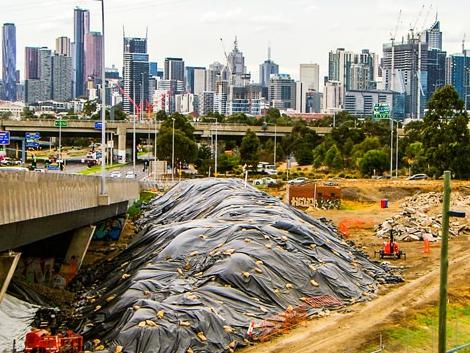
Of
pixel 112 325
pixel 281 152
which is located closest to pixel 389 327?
pixel 112 325

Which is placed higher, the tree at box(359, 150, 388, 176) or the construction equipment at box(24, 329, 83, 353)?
the tree at box(359, 150, 388, 176)

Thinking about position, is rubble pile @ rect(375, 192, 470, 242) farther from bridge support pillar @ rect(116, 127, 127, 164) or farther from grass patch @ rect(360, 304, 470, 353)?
bridge support pillar @ rect(116, 127, 127, 164)

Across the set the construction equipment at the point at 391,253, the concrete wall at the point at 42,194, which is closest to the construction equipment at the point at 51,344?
the concrete wall at the point at 42,194

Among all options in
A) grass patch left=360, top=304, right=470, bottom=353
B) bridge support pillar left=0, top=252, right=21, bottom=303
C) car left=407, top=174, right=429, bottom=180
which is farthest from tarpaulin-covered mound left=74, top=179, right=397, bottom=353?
car left=407, top=174, right=429, bottom=180

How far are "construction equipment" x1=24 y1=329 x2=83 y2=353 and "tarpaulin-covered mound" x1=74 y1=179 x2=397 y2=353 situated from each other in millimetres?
880

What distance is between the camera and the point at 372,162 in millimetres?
98000

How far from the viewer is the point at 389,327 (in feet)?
87.8

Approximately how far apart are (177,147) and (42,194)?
70550 millimetres

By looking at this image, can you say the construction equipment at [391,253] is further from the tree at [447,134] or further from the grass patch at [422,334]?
the tree at [447,134]

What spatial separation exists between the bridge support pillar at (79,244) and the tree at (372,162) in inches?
2483

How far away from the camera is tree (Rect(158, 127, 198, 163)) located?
97188 millimetres

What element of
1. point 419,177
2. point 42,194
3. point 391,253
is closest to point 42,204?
point 42,194

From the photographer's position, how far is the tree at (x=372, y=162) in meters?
97.9

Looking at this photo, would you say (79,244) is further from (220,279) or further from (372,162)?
(372,162)
